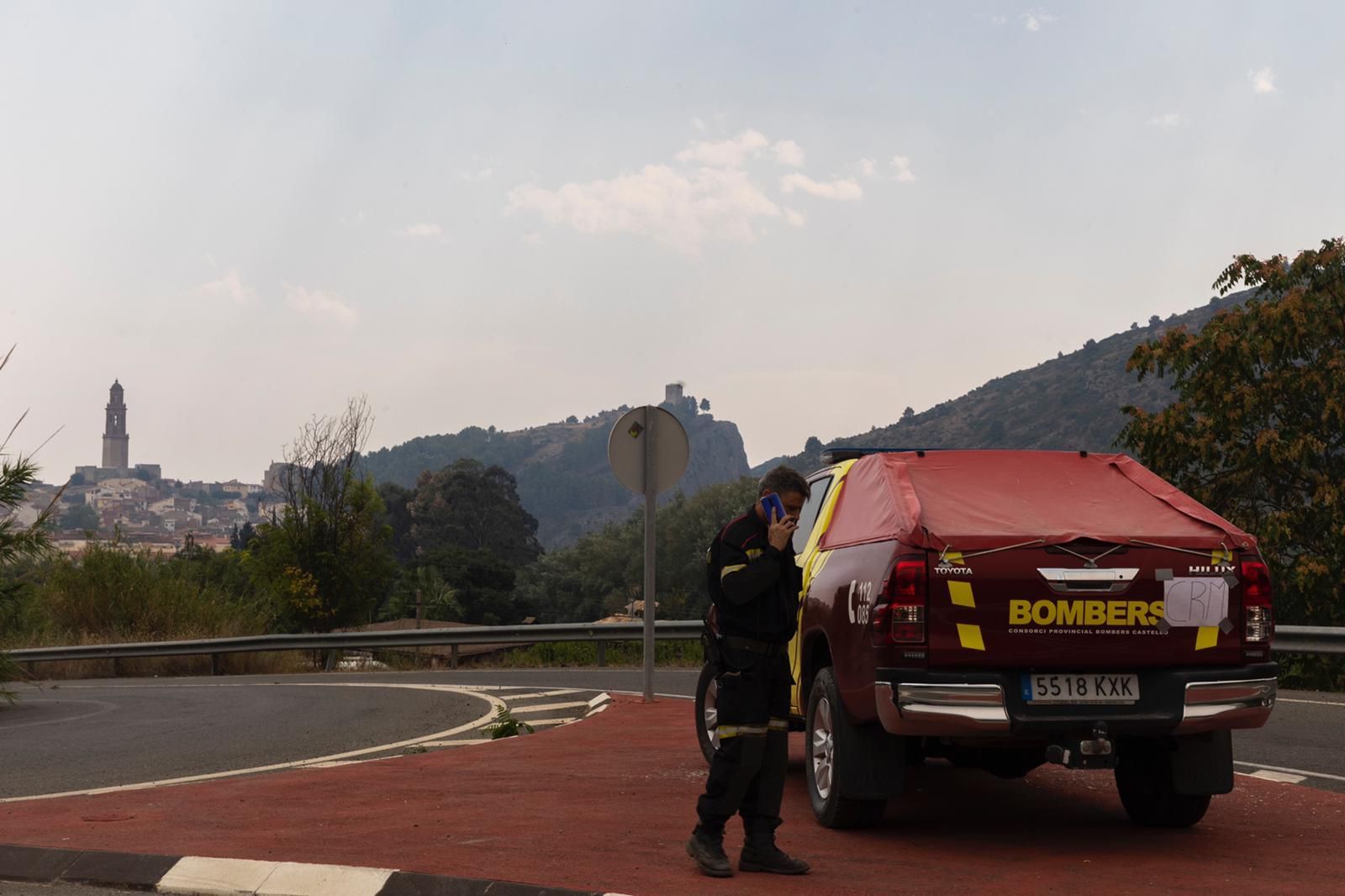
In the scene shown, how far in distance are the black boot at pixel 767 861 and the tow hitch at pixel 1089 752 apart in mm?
1194

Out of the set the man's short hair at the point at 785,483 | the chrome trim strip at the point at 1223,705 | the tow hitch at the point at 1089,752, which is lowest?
the tow hitch at the point at 1089,752

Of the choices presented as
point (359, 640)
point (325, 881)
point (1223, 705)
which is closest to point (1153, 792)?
point (1223, 705)

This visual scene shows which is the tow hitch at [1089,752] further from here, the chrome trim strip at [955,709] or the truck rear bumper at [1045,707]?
the chrome trim strip at [955,709]

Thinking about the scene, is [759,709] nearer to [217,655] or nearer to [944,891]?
[944,891]

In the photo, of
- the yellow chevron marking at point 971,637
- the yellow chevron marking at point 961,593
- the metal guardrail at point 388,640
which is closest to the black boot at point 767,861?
the yellow chevron marking at point 971,637

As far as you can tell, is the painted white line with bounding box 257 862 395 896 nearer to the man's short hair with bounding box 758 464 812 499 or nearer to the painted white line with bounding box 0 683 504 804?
the man's short hair with bounding box 758 464 812 499

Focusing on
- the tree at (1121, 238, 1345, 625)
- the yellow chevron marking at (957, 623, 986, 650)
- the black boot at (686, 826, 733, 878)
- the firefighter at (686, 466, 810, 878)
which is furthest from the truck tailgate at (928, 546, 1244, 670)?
the tree at (1121, 238, 1345, 625)

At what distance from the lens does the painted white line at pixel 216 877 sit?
19.9ft

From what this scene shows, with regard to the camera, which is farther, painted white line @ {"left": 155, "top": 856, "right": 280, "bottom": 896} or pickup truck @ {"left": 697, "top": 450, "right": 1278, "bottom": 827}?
pickup truck @ {"left": 697, "top": 450, "right": 1278, "bottom": 827}

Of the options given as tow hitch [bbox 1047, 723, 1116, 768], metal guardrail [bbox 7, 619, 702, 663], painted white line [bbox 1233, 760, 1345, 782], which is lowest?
painted white line [bbox 1233, 760, 1345, 782]

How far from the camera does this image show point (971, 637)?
20.5 ft

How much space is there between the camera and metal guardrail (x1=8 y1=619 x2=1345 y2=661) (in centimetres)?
2112

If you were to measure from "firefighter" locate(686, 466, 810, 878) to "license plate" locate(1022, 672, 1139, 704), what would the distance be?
1.04 meters

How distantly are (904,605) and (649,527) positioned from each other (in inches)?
303
